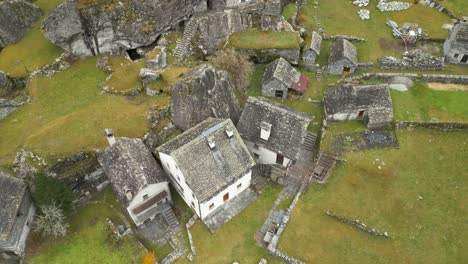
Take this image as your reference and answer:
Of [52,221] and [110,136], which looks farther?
[110,136]

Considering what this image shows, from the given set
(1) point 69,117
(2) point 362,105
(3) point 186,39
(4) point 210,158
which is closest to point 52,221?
(1) point 69,117

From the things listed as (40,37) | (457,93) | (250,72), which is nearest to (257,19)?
(250,72)

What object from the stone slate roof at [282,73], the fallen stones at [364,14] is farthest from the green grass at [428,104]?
the fallen stones at [364,14]

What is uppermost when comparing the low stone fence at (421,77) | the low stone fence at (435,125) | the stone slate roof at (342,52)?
the stone slate roof at (342,52)

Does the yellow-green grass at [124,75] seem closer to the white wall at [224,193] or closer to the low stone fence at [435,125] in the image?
the white wall at [224,193]

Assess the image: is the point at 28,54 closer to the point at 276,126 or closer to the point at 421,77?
the point at 276,126

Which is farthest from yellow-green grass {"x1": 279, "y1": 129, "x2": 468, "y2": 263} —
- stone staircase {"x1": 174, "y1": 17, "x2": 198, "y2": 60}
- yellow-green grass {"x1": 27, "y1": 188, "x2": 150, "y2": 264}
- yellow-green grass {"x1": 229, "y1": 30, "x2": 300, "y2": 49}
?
stone staircase {"x1": 174, "y1": 17, "x2": 198, "y2": 60}
